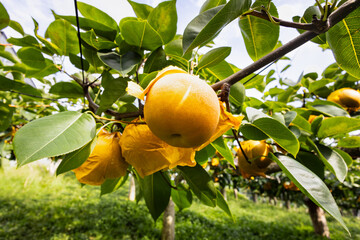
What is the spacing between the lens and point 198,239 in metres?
3.81

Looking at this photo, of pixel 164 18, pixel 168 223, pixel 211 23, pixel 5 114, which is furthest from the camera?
pixel 168 223

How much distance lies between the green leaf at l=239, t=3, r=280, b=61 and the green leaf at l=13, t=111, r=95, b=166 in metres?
0.44

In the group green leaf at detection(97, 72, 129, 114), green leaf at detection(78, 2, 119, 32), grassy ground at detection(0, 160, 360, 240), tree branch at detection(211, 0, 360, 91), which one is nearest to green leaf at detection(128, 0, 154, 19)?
green leaf at detection(78, 2, 119, 32)

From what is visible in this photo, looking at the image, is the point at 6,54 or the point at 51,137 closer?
the point at 51,137

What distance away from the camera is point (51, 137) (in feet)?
1.04

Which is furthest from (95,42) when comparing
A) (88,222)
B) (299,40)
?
(88,222)

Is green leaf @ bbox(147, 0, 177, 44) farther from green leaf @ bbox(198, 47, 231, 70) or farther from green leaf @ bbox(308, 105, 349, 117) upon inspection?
green leaf @ bbox(308, 105, 349, 117)

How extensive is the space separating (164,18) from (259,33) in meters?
0.25

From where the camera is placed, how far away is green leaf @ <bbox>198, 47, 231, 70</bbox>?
0.50 metres

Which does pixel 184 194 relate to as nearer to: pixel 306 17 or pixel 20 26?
pixel 306 17

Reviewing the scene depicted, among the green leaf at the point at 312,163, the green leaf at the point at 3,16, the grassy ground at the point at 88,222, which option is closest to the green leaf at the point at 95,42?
the green leaf at the point at 3,16

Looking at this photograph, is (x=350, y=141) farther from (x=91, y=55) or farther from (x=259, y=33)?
(x=91, y=55)

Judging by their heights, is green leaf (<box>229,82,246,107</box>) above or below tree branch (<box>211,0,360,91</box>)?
below

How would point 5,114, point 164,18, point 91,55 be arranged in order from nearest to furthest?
point 164,18 < point 91,55 < point 5,114
